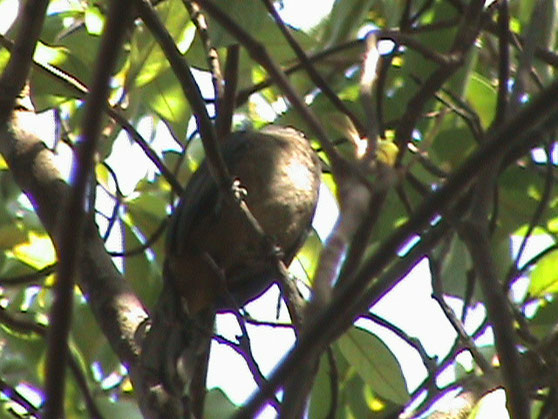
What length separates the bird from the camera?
286 cm

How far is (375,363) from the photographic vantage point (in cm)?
244

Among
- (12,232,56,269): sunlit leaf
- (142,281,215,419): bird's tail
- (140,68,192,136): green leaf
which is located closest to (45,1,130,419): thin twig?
(142,281,215,419): bird's tail

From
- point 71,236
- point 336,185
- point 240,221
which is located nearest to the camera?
point 71,236

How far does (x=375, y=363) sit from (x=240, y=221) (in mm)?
748

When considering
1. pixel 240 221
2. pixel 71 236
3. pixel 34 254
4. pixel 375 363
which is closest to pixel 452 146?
pixel 375 363

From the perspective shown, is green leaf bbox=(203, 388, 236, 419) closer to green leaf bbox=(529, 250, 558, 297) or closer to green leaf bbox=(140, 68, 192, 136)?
green leaf bbox=(140, 68, 192, 136)

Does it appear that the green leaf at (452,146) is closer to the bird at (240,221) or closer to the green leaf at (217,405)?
the bird at (240,221)

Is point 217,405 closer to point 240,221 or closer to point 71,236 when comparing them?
point 240,221

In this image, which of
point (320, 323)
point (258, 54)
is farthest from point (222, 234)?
point (320, 323)

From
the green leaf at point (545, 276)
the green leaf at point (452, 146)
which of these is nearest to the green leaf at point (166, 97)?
the green leaf at point (452, 146)

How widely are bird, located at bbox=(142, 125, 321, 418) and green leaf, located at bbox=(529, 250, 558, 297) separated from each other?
0.61m

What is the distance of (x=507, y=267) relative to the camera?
8.89 ft

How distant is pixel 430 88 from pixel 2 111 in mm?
1046

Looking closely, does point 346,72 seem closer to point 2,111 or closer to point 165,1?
point 165,1
